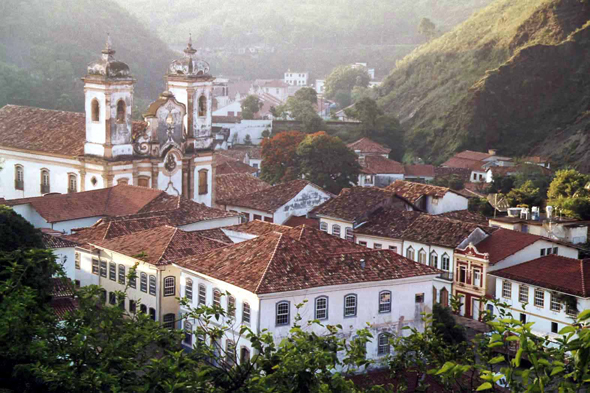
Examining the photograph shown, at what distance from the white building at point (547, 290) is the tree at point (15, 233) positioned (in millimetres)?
15851

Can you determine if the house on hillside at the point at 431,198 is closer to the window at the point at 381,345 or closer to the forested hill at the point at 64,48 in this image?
the window at the point at 381,345

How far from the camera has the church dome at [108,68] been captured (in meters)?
46.9

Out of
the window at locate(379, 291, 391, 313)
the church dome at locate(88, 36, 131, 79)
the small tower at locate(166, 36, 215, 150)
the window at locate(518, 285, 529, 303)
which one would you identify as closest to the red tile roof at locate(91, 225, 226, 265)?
the window at locate(379, 291, 391, 313)

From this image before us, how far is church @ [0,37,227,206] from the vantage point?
1861 inches

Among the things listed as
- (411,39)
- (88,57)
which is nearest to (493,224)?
(88,57)

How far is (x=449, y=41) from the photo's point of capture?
105125mm

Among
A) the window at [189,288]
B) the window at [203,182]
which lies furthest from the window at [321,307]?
the window at [203,182]

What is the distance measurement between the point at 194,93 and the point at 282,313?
24.7m

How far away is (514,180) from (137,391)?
1857 inches

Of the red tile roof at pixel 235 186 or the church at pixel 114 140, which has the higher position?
the church at pixel 114 140

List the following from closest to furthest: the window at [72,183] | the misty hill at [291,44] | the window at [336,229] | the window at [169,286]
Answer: the window at [169,286]
the window at [336,229]
the window at [72,183]
the misty hill at [291,44]

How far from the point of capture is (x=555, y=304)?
1390 inches

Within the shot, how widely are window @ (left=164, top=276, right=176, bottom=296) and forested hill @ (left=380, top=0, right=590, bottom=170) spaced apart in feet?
161

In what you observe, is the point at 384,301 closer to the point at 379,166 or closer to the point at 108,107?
the point at 108,107
